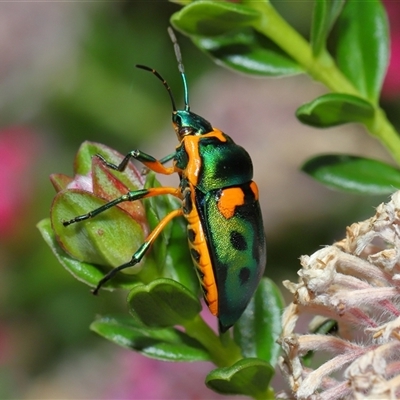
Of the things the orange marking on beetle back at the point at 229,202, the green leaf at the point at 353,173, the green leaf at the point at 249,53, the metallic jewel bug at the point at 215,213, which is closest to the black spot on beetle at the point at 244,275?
the metallic jewel bug at the point at 215,213

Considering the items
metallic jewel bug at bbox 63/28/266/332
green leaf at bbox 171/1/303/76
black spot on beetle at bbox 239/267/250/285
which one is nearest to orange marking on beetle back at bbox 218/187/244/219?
metallic jewel bug at bbox 63/28/266/332

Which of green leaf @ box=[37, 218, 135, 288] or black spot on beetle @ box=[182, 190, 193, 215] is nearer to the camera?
green leaf @ box=[37, 218, 135, 288]

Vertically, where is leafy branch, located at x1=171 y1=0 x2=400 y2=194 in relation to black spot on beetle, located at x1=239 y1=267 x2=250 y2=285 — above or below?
above

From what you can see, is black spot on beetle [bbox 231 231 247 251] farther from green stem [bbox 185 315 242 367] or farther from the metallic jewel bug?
green stem [bbox 185 315 242 367]

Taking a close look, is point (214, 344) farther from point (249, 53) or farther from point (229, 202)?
point (249, 53)

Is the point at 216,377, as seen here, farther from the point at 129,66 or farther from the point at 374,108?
the point at 129,66

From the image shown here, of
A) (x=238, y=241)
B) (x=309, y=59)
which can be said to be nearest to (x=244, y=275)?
(x=238, y=241)
